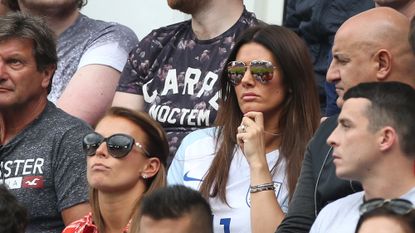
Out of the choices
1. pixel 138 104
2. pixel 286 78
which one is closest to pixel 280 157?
pixel 286 78

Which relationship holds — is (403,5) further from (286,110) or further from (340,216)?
(340,216)

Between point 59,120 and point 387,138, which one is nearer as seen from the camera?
point 387,138

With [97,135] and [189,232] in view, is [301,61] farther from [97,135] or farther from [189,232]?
[189,232]

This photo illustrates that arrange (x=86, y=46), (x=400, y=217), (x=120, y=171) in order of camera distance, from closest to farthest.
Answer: (x=400, y=217) < (x=120, y=171) < (x=86, y=46)

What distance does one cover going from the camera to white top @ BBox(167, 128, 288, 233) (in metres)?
5.44

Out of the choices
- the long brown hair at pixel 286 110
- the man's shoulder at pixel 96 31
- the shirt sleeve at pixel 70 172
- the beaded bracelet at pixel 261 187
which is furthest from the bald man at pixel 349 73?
the man's shoulder at pixel 96 31

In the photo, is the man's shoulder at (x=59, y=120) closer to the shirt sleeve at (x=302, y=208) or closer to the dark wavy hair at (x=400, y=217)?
the shirt sleeve at (x=302, y=208)

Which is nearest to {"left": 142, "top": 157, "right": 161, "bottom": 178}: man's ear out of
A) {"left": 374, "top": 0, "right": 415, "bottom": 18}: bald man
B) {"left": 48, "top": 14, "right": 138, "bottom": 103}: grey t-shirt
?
{"left": 374, "top": 0, "right": 415, "bottom": 18}: bald man

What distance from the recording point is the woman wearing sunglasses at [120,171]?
5562 mm

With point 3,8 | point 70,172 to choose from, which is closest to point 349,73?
point 70,172

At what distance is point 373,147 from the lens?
14.8 ft

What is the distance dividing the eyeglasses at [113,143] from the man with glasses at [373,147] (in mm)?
1180

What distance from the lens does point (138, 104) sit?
21.6 feet

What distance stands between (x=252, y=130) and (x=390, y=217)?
4.67ft
